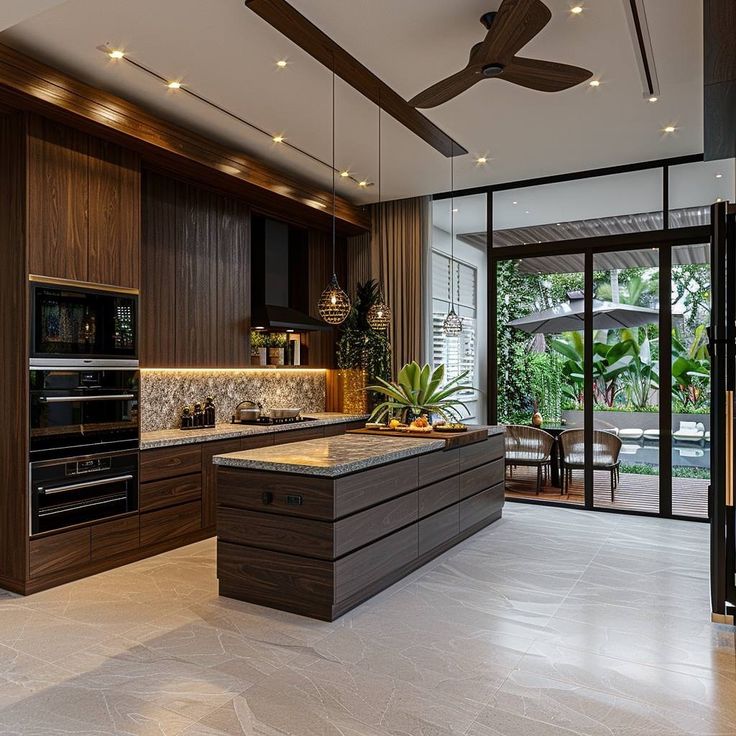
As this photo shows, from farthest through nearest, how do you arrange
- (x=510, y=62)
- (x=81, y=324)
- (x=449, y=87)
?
1. (x=81, y=324)
2. (x=449, y=87)
3. (x=510, y=62)

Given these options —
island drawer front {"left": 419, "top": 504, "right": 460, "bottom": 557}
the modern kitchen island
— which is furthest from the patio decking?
the modern kitchen island

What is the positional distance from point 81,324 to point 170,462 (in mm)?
1238

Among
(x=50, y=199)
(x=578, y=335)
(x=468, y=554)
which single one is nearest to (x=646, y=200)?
(x=578, y=335)

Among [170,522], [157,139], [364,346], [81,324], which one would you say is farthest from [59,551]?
[364,346]

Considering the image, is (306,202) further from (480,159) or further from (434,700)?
(434,700)

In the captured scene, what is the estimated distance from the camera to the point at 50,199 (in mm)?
4070

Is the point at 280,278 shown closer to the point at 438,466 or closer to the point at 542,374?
the point at 542,374

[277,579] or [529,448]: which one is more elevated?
[529,448]

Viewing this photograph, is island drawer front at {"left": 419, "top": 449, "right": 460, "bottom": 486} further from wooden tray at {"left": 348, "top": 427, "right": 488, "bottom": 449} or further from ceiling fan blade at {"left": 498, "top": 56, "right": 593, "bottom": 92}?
ceiling fan blade at {"left": 498, "top": 56, "right": 593, "bottom": 92}

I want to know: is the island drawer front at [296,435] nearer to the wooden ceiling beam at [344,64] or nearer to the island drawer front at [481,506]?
the island drawer front at [481,506]

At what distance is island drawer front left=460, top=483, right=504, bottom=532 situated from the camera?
16.8 ft

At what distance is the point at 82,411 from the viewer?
4.20 m

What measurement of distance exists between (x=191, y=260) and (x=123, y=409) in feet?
5.56

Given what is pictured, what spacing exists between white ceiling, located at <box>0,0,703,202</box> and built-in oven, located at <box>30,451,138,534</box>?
99.9 inches
